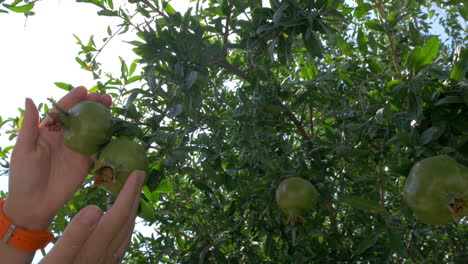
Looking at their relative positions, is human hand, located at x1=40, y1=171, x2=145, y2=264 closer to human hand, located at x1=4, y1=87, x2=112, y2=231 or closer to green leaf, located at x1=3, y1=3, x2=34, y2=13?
human hand, located at x1=4, y1=87, x2=112, y2=231

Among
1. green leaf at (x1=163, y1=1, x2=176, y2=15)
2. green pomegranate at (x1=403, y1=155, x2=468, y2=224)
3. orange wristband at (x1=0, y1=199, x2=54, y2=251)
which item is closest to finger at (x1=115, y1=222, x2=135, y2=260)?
orange wristband at (x1=0, y1=199, x2=54, y2=251)

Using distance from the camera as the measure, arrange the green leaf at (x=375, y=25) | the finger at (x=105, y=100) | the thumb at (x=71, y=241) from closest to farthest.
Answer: the thumb at (x=71, y=241)
the finger at (x=105, y=100)
the green leaf at (x=375, y=25)

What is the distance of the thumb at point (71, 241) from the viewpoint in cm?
103

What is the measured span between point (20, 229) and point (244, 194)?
1080 millimetres

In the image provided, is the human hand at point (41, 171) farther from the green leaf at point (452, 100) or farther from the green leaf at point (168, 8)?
the green leaf at point (452, 100)

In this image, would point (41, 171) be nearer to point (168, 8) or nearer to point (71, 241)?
point (71, 241)

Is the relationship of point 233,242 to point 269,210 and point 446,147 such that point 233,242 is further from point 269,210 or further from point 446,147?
point 446,147

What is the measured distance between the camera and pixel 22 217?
1.32 metres

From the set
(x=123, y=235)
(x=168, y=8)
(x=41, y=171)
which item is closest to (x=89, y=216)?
(x=123, y=235)

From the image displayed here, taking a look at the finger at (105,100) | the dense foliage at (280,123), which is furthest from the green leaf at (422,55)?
the finger at (105,100)

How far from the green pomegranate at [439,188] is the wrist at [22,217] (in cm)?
122

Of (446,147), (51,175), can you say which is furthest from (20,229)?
(446,147)

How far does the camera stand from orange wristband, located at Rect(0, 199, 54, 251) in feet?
4.03

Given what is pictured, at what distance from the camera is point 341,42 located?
6.72 ft
